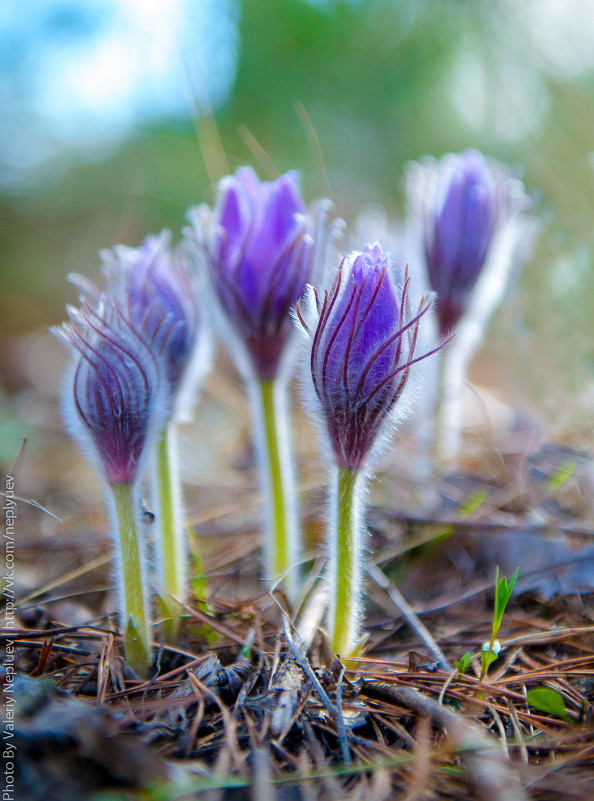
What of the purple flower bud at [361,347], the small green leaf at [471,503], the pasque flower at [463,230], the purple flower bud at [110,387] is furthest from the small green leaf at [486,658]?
the pasque flower at [463,230]

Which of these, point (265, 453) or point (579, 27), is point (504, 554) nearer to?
point (265, 453)

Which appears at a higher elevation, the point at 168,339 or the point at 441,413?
the point at 168,339

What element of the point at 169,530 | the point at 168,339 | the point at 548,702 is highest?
the point at 168,339

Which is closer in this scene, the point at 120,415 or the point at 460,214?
the point at 120,415

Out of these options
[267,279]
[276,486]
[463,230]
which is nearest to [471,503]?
[276,486]

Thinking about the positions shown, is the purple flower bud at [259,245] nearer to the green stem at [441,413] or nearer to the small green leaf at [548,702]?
the green stem at [441,413]

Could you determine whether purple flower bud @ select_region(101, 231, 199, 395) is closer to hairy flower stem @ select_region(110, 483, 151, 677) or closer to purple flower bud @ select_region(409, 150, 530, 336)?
hairy flower stem @ select_region(110, 483, 151, 677)

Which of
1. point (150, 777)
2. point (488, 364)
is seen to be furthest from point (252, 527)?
point (488, 364)

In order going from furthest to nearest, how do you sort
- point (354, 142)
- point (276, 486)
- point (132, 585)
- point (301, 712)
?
point (354, 142) → point (276, 486) → point (132, 585) → point (301, 712)

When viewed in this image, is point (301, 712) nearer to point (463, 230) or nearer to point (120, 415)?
point (120, 415)
